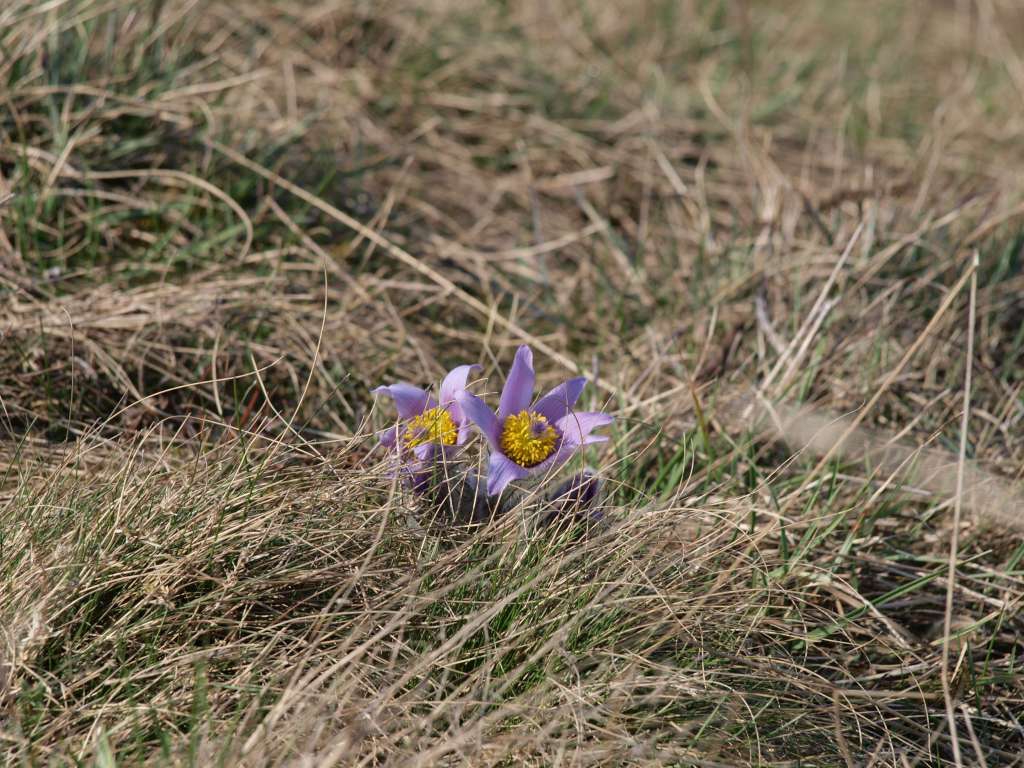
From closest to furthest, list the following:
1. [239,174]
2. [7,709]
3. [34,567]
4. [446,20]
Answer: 1. [7,709]
2. [34,567]
3. [239,174]
4. [446,20]

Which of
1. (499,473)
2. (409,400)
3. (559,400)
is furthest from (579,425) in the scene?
(409,400)

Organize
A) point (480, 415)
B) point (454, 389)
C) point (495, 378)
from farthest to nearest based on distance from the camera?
point (495, 378), point (454, 389), point (480, 415)

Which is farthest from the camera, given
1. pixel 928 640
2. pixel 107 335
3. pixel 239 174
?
pixel 239 174

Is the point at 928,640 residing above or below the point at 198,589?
below

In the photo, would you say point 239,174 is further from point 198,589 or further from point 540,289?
point 198,589

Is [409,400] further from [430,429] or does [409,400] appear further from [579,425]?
[579,425]

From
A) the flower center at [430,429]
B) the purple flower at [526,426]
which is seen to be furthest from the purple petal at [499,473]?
the flower center at [430,429]

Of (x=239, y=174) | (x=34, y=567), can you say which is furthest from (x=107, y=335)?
(x=34, y=567)
